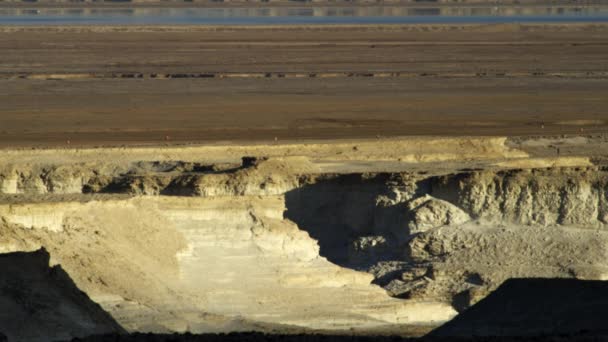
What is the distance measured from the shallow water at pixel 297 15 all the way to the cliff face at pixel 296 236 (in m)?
99.4

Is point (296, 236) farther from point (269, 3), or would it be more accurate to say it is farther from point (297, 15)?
point (269, 3)

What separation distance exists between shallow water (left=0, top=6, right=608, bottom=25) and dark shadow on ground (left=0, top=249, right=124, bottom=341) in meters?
108

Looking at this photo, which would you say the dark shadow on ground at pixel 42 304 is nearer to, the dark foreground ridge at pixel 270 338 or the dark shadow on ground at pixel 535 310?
the dark foreground ridge at pixel 270 338

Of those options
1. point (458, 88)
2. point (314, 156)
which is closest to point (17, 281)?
point (314, 156)

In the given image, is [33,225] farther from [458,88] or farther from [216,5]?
[216,5]

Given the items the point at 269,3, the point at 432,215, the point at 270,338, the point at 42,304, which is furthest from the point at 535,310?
the point at 269,3

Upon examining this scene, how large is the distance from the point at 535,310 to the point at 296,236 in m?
7.10

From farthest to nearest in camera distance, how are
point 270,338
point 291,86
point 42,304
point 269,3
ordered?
point 269,3 → point 291,86 → point 42,304 → point 270,338

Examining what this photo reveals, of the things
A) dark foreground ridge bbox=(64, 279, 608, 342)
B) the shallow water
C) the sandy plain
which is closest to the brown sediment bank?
the shallow water

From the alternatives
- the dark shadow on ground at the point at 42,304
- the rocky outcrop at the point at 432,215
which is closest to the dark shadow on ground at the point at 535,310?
the rocky outcrop at the point at 432,215

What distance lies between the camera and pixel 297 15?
154m

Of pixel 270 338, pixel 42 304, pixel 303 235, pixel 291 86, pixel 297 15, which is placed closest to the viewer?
pixel 270 338

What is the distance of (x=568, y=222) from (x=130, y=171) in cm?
933

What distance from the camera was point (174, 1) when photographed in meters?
197
